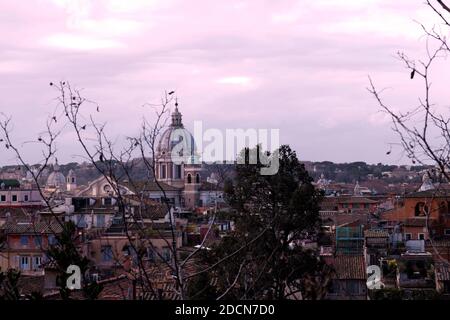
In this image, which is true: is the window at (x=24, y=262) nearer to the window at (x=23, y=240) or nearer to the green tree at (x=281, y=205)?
the window at (x=23, y=240)

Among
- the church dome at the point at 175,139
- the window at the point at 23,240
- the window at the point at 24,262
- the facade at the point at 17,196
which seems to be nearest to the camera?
the church dome at the point at 175,139

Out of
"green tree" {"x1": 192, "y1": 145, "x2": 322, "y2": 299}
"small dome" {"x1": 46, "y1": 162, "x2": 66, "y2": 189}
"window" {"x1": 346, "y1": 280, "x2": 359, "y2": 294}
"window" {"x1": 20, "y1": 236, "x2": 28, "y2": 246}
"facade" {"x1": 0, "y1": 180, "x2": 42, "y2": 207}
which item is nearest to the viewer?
A: "small dome" {"x1": 46, "y1": 162, "x2": 66, "y2": 189}

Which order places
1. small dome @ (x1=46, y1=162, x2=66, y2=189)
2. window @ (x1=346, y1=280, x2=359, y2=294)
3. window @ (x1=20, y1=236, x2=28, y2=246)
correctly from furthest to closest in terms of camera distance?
window @ (x1=20, y1=236, x2=28, y2=246) → window @ (x1=346, y1=280, x2=359, y2=294) → small dome @ (x1=46, y1=162, x2=66, y2=189)

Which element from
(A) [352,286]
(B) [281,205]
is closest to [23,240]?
(B) [281,205]

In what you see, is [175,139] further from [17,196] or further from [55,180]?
[55,180]

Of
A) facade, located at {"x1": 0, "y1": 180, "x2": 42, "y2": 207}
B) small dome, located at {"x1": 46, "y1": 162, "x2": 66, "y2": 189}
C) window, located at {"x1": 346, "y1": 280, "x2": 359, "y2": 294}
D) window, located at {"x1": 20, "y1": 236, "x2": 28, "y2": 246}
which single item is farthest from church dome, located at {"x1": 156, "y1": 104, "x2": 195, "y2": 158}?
facade, located at {"x1": 0, "y1": 180, "x2": 42, "y2": 207}

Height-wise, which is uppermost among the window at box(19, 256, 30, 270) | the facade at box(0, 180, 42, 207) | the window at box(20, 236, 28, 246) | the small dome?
the small dome

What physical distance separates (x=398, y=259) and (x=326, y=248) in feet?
7.80

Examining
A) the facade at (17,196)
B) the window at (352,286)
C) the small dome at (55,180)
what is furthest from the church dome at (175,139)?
the facade at (17,196)

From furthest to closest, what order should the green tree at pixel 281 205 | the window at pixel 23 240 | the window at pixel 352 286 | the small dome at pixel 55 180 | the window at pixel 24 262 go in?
the window at pixel 23 240, the window at pixel 24 262, the window at pixel 352 286, the green tree at pixel 281 205, the small dome at pixel 55 180

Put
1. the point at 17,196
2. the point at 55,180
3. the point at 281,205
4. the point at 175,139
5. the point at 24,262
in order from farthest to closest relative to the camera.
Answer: the point at 175,139, the point at 17,196, the point at 55,180, the point at 24,262, the point at 281,205

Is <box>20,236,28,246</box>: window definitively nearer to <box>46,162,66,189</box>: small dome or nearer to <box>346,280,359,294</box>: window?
<box>46,162,66,189</box>: small dome
